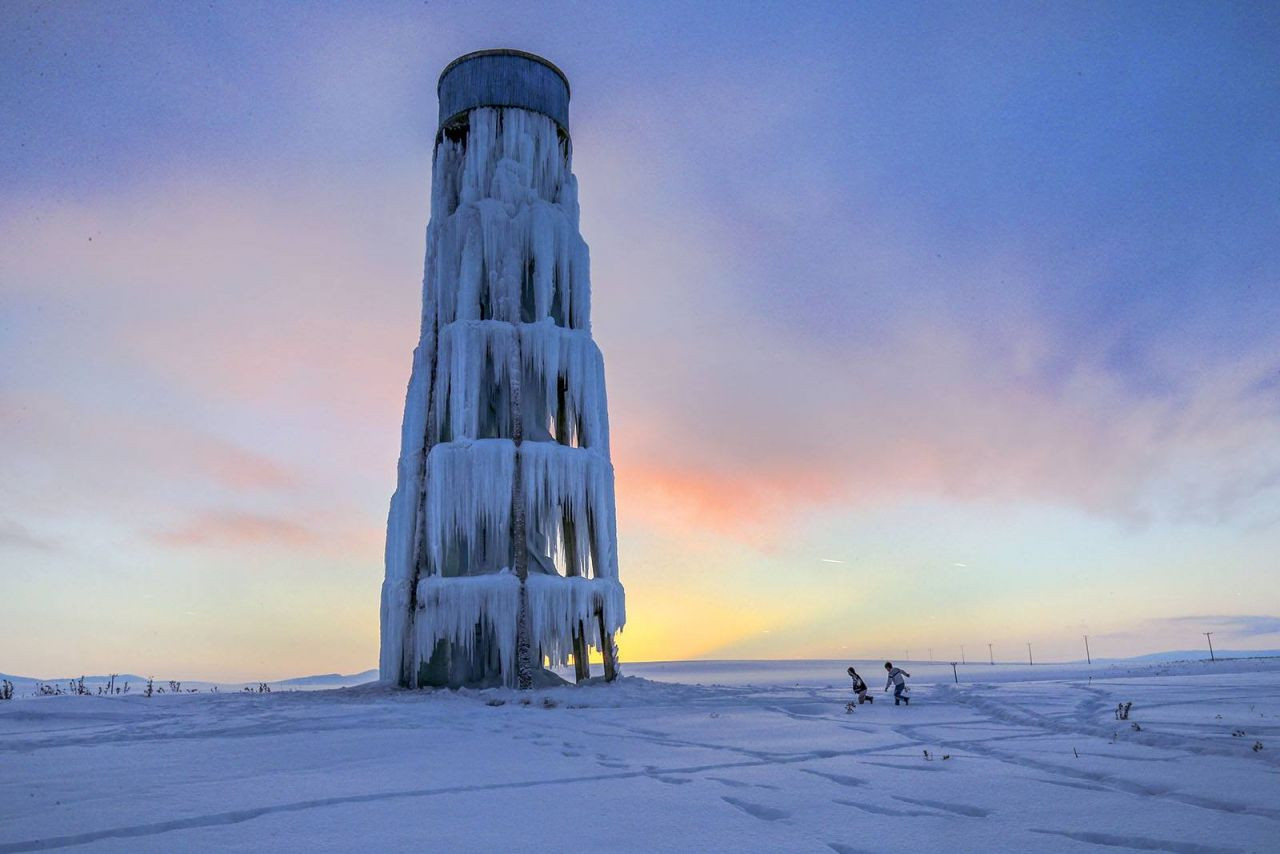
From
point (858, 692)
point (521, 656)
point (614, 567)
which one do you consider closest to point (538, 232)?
point (614, 567)

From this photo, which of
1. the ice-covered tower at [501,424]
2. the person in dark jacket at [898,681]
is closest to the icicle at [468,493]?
the ice-covered tower at [501,424]

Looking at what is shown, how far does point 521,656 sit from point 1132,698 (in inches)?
554

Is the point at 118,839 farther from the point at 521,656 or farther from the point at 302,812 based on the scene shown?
the point at 521,656

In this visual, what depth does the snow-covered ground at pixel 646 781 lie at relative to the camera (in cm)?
467

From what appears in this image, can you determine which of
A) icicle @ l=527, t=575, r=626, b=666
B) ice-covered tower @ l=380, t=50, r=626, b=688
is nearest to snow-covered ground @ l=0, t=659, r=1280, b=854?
icicle @ l=527, t=575, r=626, b=666

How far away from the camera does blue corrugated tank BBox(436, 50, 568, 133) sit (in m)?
26.2

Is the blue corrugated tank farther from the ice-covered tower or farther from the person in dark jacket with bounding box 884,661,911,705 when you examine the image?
the person in dark jacket with bounding box 884,661,911,705

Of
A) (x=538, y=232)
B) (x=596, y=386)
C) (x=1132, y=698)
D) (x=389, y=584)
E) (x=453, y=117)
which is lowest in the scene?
(x=1132, y=698)

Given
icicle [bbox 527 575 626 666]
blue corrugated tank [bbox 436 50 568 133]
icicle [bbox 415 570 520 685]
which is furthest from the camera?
blue corrugated tank [bbox 436 50 568 133]

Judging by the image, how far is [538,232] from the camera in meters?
24.4

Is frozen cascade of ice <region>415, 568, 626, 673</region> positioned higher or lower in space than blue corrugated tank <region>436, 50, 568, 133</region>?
lower

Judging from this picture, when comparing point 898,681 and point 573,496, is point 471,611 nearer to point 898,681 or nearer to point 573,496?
point 573,496

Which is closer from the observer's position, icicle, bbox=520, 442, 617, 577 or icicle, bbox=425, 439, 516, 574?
icicle, bbox=425, 439, 516, 574

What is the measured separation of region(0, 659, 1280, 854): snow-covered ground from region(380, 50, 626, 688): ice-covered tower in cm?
815
